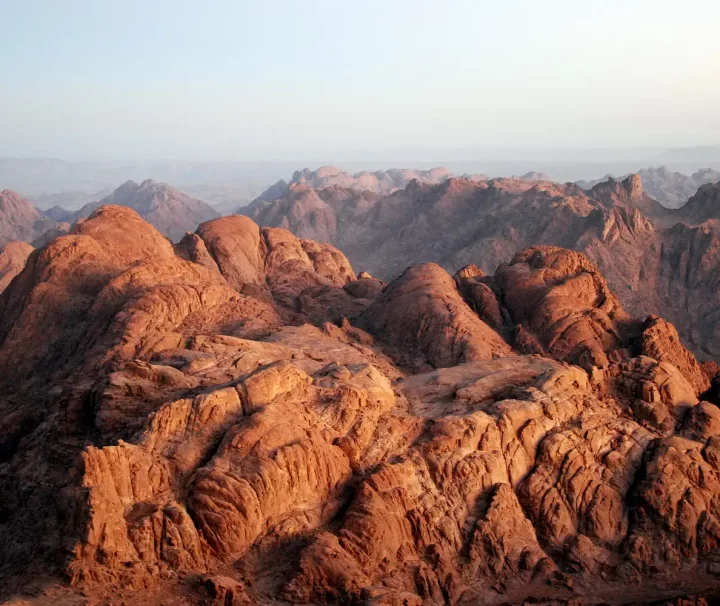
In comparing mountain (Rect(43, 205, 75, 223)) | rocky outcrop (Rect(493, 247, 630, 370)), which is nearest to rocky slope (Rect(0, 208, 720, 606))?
rocky outcrop (Rect(493, 247, 630, 370))

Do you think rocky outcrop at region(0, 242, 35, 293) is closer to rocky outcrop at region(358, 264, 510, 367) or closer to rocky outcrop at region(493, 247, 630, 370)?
rocky outcrop at region(358, 264, 510, 367)

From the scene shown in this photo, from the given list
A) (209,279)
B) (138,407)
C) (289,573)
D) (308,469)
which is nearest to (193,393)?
(138,407)

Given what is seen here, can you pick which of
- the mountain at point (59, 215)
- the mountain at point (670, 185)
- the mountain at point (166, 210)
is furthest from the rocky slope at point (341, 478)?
the mountain at point (670, 185)

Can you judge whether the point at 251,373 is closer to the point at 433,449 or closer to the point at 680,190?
the point at 433,449

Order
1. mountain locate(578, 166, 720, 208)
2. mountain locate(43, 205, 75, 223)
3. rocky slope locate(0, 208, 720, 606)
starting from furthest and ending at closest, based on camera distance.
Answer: mountain locate(578, 166, 720, 208), mountain locate(43, 205, 75, 223), rocky slope locate(0, 208, 720, 606)

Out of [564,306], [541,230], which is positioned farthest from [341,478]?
[541,230]
